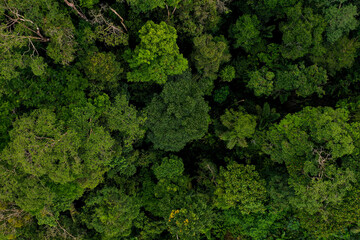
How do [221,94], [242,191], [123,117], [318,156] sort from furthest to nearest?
[221,94]
[242,191]
[123,117]
[318,156]

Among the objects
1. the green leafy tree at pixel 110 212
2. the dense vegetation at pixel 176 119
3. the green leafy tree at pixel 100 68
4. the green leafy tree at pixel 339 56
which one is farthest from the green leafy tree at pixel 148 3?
the green leafy tree at pixel 110 212

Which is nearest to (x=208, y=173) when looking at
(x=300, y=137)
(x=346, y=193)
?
A: (x=300, y=137)

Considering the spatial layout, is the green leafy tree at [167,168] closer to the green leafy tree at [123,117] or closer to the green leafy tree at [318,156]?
the green leafy tree at [123,117]

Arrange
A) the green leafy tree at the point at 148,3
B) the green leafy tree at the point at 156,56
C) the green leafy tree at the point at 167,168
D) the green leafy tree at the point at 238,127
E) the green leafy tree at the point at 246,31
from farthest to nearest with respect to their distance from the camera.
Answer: the green leafy tree at the point at 167,168 → the green leafy tree at the point at 246,31 → the green leafy tree at the point at 238,127 → the green leafy tree at the point at 156,56 → the green leafy tree at the point at 148,3

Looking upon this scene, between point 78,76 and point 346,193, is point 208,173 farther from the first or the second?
point 78,76

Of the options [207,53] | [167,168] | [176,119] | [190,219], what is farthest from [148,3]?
[190,219]

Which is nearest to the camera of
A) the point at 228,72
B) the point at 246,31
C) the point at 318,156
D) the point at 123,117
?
the point at 318,156

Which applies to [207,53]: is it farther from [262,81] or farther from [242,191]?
[242,191]
